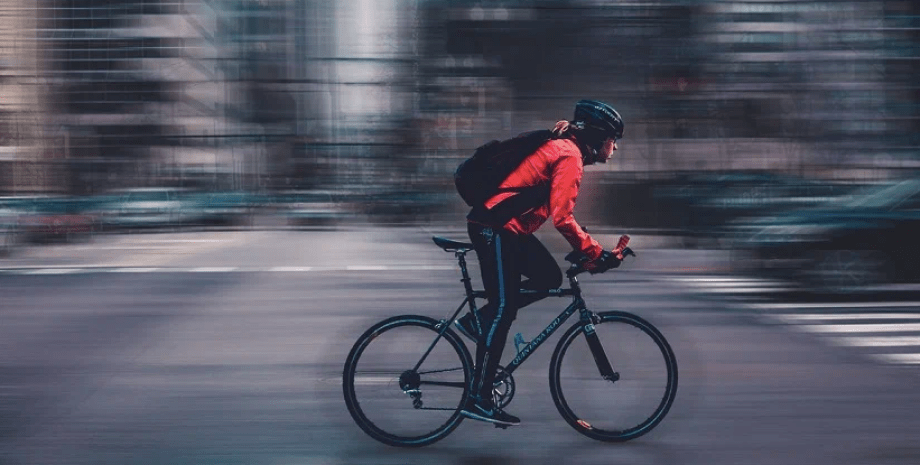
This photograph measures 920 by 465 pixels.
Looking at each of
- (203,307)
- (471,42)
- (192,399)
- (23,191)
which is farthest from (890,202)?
(23,191)

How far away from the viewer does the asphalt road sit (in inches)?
250

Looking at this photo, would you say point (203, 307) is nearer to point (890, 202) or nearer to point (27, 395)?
point (27, 395)

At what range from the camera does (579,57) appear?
123 ft

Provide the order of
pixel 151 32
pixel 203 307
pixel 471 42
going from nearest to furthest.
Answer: pixel 203 307 → pixel 471 42 → pixel 151 32

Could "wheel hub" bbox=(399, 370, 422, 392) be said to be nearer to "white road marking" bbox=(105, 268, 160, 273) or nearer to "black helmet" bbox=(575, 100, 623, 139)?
"black helmet" bbox=(575, 100, 623, 139)

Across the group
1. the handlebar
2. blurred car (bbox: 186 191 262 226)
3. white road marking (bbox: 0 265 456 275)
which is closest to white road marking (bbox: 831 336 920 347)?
the handlebar

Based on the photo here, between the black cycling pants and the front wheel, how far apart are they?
1.05 ft

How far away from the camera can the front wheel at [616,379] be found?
6242mm

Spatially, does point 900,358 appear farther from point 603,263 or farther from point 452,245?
point 452,245

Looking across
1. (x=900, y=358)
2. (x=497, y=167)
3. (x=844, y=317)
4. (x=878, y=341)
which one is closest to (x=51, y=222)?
(x=844, y=317)

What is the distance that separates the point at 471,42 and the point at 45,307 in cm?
2948

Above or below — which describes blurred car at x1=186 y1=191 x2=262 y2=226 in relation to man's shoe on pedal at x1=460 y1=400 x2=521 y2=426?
below

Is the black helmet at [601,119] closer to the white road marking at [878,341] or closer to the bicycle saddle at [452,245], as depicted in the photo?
the bicycle saddle at [452,245]

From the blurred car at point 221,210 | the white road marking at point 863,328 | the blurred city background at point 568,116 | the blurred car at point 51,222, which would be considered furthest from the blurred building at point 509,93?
the white road marking at point 863,328
